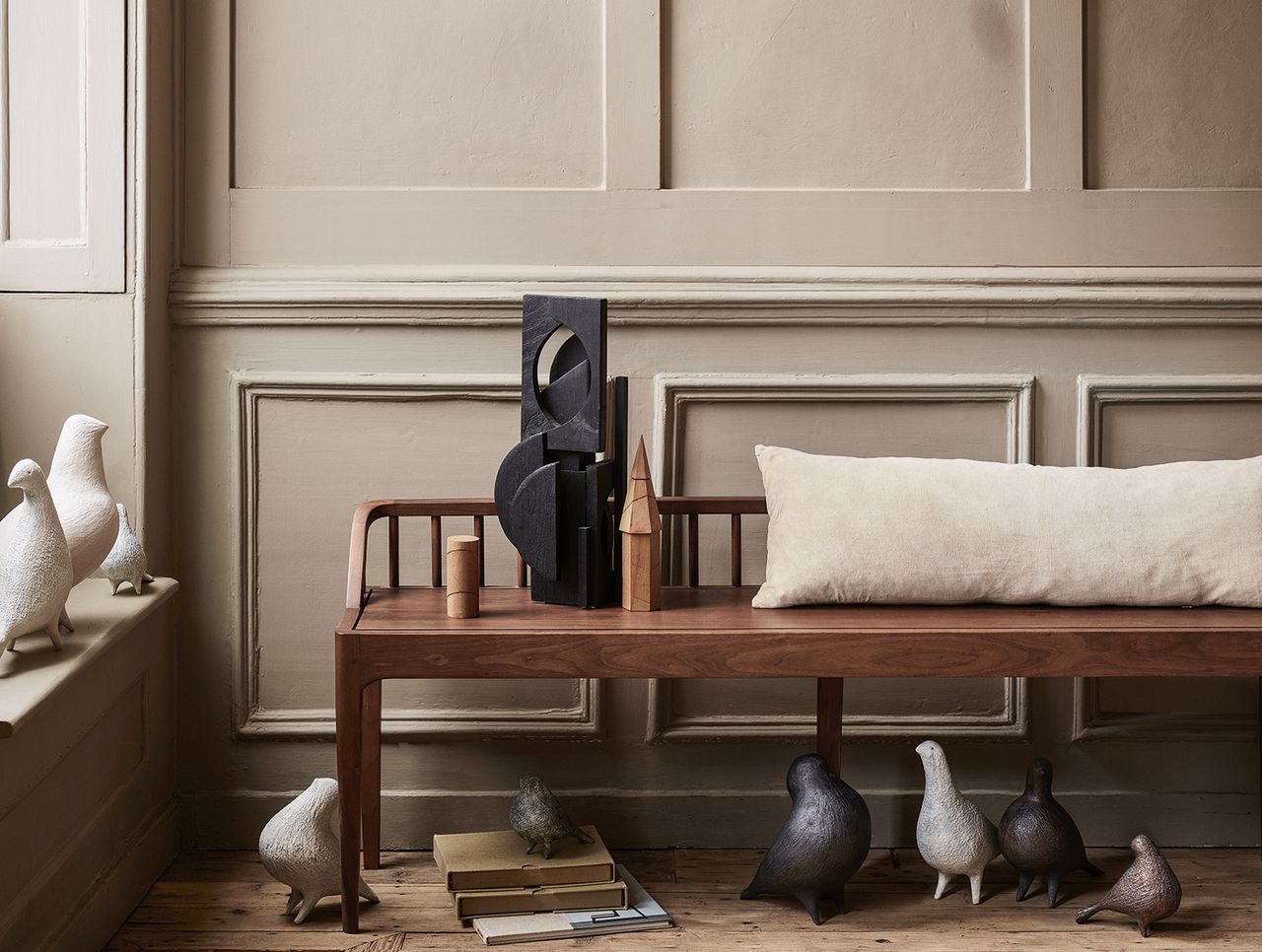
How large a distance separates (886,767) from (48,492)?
1.65 metres

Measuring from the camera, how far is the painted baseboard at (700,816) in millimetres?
2426

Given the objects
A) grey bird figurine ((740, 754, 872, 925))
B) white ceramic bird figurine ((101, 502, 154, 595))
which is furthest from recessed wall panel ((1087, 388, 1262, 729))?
white ceramic bird figurine ((101, 502, 154, 595))

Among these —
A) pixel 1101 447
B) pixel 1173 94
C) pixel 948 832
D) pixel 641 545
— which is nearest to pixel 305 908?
pixel 641 545

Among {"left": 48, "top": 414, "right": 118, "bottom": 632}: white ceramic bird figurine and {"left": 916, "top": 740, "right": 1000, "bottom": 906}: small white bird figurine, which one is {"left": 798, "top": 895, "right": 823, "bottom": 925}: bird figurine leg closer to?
{"left": 916, "top": 740, "right": 1000, "bottom": 906}: small white bird figurine

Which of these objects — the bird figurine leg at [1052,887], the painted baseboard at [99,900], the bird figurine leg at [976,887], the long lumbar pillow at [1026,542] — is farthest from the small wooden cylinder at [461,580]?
the bird figurine leg at [1052,887]

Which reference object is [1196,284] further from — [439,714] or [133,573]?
[133,573]

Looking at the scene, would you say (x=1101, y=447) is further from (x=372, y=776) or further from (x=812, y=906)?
(x=372, y=776)

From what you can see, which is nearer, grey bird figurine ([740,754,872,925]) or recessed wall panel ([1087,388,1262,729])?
grey bird figurine ([740,754,872,925])

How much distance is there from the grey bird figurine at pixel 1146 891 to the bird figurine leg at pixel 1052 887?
4.0 inches

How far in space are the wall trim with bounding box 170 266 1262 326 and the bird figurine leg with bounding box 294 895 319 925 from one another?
109 cm

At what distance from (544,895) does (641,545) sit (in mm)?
631

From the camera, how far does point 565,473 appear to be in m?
2.03

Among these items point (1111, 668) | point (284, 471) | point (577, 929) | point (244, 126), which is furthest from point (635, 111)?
point (577, 929)

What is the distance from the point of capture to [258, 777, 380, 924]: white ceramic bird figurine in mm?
2021
